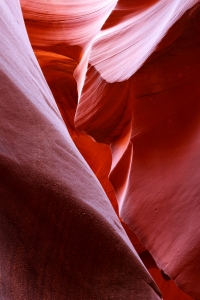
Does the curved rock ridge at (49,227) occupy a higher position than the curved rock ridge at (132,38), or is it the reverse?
the curved rock ridge at (49,227)

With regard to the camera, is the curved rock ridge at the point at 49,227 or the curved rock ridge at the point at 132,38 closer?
the curved rock ridge at the point at 49,227

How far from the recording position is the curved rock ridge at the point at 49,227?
57 cm

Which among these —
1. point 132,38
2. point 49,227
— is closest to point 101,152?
point 132,38

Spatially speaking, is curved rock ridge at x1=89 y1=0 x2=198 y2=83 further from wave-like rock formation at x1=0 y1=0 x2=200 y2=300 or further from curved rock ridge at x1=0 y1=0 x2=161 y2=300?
curved rock ridge at x1=0 y1=0 x2=161 y2=300

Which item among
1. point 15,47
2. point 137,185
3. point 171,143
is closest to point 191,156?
point 171,143

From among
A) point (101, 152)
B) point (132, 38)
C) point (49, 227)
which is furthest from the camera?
point (101, 152)

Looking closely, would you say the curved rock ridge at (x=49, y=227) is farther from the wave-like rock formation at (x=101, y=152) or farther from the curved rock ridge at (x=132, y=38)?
the curved rock ridge at (x=132, y=38)

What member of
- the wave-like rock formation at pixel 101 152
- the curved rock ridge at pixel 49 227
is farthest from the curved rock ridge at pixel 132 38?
the curved rock ridge at pixel 49 227

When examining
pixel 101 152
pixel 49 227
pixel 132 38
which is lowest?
pixel 101 152

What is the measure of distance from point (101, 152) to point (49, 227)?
301cm

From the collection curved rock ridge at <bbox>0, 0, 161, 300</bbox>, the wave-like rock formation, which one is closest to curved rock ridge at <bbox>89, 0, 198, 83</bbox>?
the wave-like rock formation

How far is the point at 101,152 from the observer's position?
362 centimetres

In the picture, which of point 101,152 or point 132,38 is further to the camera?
point 101,152

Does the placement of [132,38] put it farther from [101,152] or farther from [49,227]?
[101,152]
